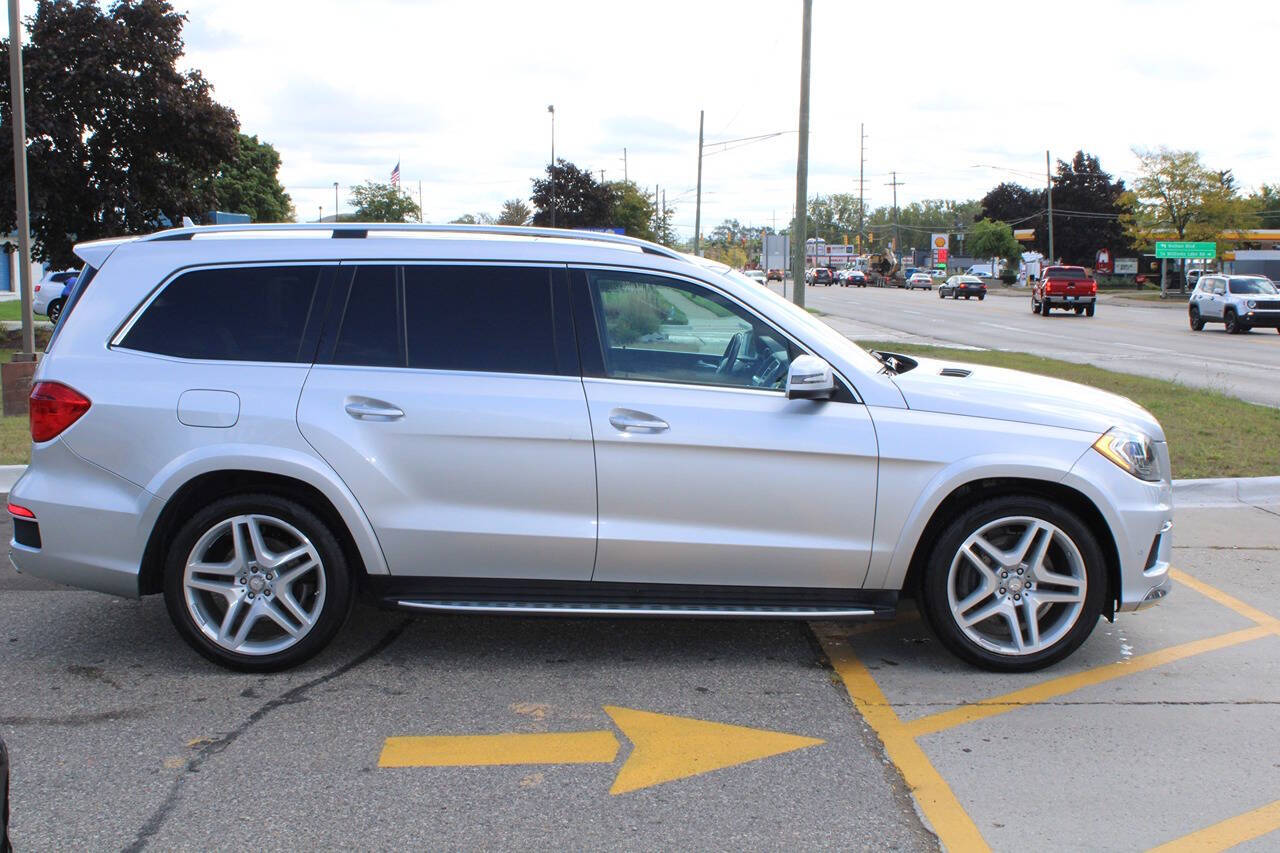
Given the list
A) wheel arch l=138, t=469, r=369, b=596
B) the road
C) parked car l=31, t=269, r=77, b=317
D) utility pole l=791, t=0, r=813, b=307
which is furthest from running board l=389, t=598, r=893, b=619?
parked car l=31, t=269, r=77, b=317

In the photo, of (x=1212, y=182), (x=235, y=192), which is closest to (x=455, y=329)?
(x=235, y=192)

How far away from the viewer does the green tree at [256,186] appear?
68438 mm

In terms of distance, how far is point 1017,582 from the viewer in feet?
16.4

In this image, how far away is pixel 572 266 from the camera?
5094 millimetres

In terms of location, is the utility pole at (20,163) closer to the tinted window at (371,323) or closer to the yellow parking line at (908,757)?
the tinted window at (371,323)

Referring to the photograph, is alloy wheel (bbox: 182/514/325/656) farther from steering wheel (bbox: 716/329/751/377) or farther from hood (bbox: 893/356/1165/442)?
hood (bbox: 893/356/1165/442)

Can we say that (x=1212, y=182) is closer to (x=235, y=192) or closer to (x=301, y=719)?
(x=235, y=192)

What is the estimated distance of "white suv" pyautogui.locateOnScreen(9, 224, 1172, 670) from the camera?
4863 millimetres

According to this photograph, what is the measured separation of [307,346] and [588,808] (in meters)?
2.36

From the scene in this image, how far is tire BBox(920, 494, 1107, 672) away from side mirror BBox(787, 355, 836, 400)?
0.83 meters

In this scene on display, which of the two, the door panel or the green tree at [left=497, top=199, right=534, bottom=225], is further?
the green tree at [left=497, top=199, right=534, bottom=225]

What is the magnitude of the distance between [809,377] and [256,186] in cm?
7714

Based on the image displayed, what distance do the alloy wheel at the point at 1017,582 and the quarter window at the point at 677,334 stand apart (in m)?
1.12

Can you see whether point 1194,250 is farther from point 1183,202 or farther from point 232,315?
point 232,315
